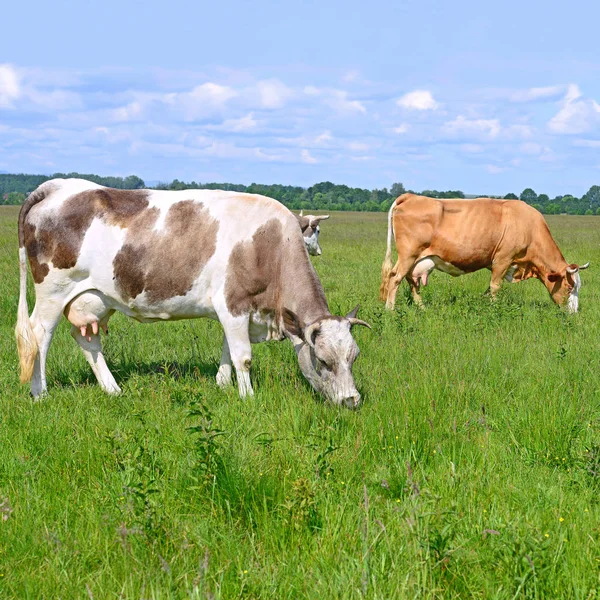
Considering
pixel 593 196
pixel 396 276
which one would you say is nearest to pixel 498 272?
pixel 396 276

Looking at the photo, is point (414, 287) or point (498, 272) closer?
point (498, 272)

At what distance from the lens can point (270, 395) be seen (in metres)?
6.16

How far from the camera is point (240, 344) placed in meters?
6.82

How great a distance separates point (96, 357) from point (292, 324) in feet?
7.27

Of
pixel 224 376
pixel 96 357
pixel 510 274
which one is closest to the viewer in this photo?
pixel 224 376

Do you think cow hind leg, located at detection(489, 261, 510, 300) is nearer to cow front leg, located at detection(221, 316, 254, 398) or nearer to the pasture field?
the pasture field

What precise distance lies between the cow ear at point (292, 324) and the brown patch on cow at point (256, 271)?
276 mm

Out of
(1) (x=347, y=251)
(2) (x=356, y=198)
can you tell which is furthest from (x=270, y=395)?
(2) (x=356, y=198)

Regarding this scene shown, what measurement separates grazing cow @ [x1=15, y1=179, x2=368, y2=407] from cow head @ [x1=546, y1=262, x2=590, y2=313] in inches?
283

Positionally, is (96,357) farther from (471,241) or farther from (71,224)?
(471,241)

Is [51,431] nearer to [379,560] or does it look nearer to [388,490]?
[388,490]

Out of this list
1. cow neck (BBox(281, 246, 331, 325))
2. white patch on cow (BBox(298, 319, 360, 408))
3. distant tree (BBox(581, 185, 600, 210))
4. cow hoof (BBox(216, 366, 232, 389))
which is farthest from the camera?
distant tree (BBox(581, 185, 600, 210))

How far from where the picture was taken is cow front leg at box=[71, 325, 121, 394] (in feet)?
23.5

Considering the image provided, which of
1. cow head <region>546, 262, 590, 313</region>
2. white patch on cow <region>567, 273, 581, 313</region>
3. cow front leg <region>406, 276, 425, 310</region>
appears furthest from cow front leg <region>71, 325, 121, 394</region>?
cow head <region>546, 262, 590, 313</region>
